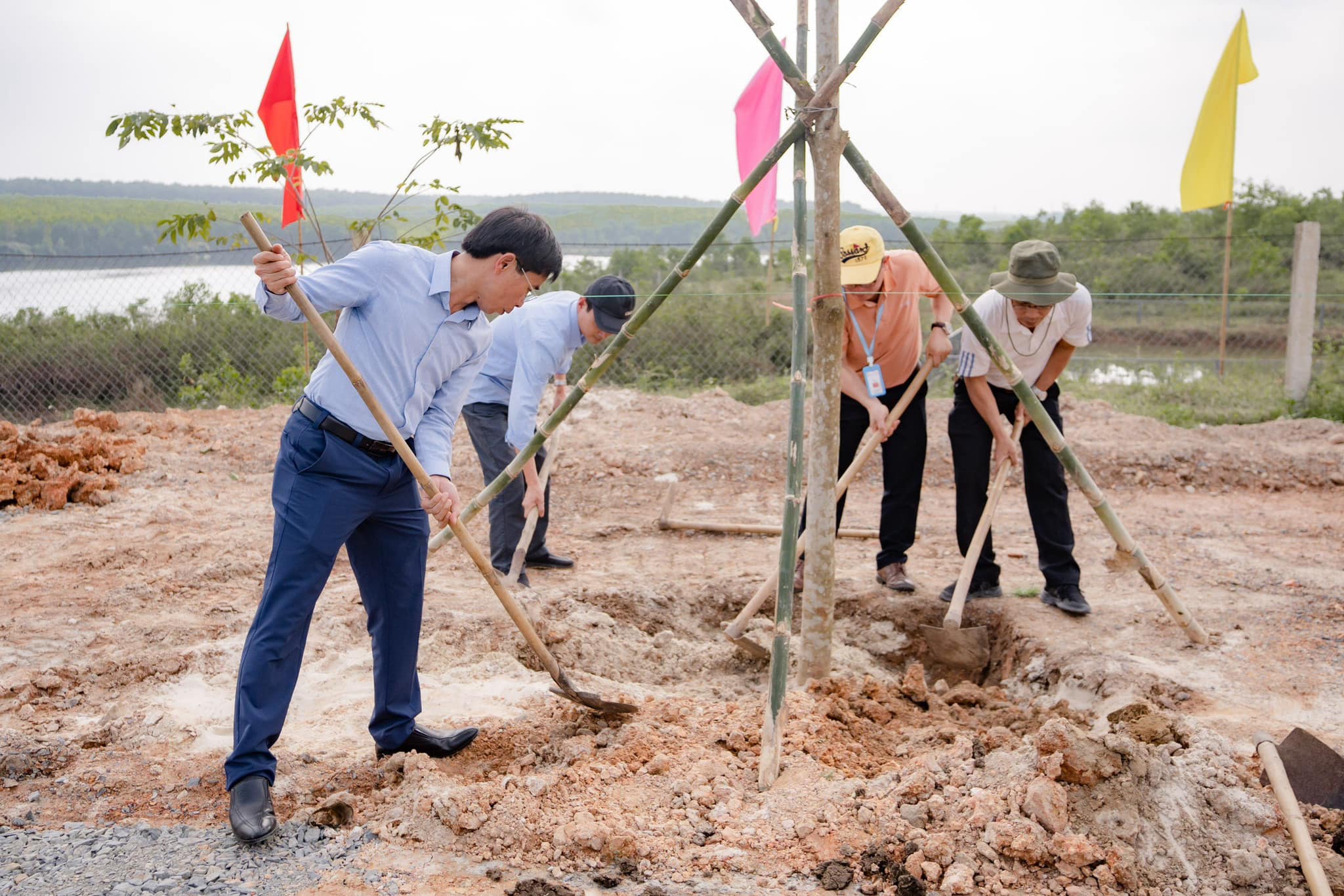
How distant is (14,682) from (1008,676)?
380 cm

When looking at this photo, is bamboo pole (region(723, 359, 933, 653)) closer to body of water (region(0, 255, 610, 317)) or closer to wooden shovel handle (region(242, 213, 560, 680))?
wooden shovel handle (region(242, 213, 560, 680))

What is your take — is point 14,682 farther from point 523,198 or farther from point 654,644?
point 523,198

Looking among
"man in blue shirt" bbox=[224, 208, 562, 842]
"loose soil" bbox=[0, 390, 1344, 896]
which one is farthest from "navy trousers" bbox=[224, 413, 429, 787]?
"loose soil" bbox=[0, 390, 1344, 896]

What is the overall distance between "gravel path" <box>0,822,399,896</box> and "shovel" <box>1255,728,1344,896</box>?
2.10 m

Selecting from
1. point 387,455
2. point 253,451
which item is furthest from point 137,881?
point 253,451

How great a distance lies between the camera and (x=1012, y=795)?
97.8 inches

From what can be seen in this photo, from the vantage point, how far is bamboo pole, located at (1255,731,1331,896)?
2.21 m

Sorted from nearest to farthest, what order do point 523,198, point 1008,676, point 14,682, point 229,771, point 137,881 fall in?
1. point 137,881
2. point 229,771
3. point 14,682
4. point 1008,676
5. point 523,198

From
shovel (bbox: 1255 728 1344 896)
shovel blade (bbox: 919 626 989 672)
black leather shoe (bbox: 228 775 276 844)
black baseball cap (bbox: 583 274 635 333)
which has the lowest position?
shovel blade (bbox: 919 626 989 672)

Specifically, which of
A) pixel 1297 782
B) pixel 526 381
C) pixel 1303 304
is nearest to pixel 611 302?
pixel 526 381

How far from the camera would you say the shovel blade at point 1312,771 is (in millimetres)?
2586

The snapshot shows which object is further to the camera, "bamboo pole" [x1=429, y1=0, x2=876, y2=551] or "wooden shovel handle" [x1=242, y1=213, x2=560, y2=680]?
"bamboo pole" [x1=429, y1=0, x2=876, y2=551]

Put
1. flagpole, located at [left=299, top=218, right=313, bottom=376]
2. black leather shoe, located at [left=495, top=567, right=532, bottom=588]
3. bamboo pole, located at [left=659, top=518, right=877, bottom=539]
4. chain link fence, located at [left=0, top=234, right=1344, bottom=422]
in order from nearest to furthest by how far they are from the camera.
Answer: black leather shoe, located at [left=495, top=567, right=532, bottom=588]
bamboo pole, located at [left=659, top=518, right=877, bottom=539]
flagpole, located at [left=299, top=218, right=313, bottom=376]
chain link fence, located at [left=0, top=234, right=1344, bottom=422]

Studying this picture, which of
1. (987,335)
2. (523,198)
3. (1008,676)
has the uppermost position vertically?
(523,198)
